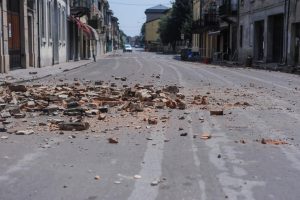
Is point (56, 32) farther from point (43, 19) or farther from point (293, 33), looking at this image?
point (293, 33)

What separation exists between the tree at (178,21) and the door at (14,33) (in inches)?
2392

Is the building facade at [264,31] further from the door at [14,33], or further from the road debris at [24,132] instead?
the road debris at [24,132]

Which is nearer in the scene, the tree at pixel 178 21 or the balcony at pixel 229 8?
the balcony at pixel 229 8

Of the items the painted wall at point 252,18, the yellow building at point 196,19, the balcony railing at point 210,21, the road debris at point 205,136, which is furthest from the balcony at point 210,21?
the road debris at point 205,136

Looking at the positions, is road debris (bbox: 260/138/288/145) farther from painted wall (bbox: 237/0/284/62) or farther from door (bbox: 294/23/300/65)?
painted wall (bbox: 237/0/284/62)

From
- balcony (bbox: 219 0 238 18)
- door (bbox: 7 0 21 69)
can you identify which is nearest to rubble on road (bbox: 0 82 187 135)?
door (bbox: 7 0 21 69)

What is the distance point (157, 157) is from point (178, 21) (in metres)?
92.1

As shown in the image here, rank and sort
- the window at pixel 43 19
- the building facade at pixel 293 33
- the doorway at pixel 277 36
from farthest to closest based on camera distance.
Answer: the doorway at pixel 277 36, the building facade at pixel 293 33, the window at pixel 43 19

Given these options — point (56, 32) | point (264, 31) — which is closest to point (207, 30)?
point (264, 31)

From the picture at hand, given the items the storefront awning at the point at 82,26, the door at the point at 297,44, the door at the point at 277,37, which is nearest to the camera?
the door at the point at 297,44

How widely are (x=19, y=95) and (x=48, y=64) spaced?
76.1 feet

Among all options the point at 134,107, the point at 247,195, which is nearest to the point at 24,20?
the point at 134,107

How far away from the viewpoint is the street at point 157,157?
18.6 feet

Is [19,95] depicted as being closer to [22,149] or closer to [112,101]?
[112,101]
